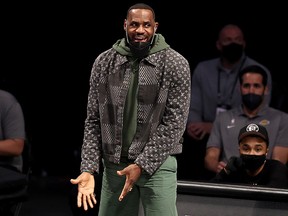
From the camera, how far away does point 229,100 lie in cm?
535

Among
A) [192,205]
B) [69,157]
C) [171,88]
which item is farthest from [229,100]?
[171,88]

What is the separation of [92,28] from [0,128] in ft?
6.02

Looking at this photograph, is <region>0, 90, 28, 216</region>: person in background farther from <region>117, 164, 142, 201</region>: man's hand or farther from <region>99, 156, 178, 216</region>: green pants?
<region>117, 164, 142, 201</region>: man's hand

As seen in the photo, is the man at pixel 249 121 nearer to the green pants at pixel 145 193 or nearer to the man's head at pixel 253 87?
the man's head at pixel 253 87

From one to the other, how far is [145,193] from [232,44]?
97.4 inches

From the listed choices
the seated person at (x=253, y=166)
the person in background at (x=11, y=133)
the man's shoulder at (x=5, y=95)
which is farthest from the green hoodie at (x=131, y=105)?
the man's shoulder at (x=5, y=95)

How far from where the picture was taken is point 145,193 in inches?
123

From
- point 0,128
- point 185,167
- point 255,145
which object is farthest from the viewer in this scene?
point 185,167

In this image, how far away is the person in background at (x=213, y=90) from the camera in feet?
17.3

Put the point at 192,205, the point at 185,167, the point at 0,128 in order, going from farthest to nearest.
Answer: the point at 185,167
the point at 0,128
the point at 192,205

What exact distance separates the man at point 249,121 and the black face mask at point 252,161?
Answer: 25.6 inches

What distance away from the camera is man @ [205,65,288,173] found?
4.73 m

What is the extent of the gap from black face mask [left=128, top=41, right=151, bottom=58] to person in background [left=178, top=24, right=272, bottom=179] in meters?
2.19

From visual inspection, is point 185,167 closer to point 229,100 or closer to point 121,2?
point 229,100
